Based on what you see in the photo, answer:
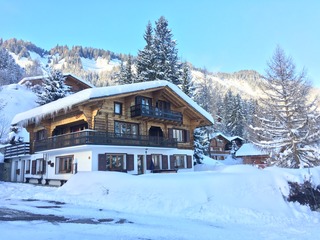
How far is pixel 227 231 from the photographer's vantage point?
8469mm

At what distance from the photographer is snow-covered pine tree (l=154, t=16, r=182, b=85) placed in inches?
1607

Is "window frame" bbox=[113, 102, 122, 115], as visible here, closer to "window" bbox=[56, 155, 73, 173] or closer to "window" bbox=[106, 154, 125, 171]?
"window" bbox=[106, 154, 125, 171]

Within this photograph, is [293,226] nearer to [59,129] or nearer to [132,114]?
[132,114]

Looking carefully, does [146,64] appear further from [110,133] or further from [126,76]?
[110,133]

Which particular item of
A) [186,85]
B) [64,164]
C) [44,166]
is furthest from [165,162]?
[186,85]

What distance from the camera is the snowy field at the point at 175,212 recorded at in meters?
7.96

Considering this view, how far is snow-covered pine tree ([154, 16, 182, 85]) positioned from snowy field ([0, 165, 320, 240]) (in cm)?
2714

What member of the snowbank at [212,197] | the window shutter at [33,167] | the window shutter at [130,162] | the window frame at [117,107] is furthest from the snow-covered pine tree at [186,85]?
the snowbank at [212,197]

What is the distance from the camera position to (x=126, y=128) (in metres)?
25.6

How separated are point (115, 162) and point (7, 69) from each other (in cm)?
6586

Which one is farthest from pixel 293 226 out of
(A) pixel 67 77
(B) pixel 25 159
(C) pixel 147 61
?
(A) pixel 67 77

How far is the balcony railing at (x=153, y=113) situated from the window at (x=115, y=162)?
4098 mm

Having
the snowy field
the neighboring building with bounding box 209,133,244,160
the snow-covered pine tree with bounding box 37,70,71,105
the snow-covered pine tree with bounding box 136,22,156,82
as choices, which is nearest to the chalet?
the snow-covered pine tree with bounding box 37,70,71,105

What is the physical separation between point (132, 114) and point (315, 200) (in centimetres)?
1690
